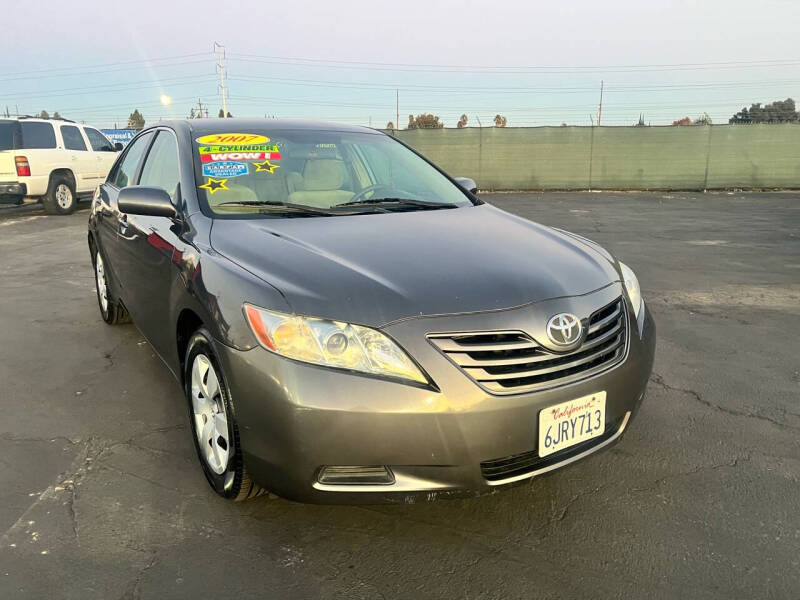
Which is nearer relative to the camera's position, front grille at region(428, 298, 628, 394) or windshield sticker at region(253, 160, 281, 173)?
front grille at region(428, 298, 628, 394)

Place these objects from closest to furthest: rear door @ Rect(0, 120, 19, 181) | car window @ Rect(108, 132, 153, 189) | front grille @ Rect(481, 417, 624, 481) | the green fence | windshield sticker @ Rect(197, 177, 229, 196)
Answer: front grille @ Rect(481, 417, 624, 481) < windshield sticker @ Rect(197, 177, 229, 196) < car window @ Rect(108, 132, 153, 189) < rear door @ Rect(0, 120, 19, 181) < the green fence

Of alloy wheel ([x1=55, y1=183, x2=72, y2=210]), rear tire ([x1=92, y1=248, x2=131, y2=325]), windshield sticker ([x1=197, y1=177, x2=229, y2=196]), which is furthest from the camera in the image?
alloy wheel ([x1=55, y1=183, x2=72, y2=210])

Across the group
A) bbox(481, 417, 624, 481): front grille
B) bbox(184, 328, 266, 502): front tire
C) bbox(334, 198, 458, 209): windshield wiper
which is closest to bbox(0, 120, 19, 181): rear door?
bbox(334, 198, 458, 209): windshield wiper

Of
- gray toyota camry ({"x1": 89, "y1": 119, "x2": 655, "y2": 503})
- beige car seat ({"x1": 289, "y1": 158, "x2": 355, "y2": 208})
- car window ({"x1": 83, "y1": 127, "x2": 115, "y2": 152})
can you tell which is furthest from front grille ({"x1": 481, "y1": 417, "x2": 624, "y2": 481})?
car window ({"x1": 83, "y1": 127, "x2": 115, "y2": 152})

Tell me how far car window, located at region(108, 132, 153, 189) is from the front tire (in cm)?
216

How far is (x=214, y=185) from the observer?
10.2 feet

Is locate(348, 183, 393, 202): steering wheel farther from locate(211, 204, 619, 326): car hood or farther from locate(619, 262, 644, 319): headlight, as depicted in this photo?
locate(619, 262, 644, 319): headlight

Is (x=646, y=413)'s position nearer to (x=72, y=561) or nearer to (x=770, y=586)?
(x=770, y=586)

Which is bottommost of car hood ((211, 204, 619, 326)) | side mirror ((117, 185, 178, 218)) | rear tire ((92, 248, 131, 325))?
rear tire ((92, 248, 131, 325))

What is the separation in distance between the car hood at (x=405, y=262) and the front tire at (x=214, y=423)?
0.42 metres

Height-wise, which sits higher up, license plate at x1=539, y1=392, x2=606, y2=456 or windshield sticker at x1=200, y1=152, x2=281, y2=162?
windshield sticker at x1=200, y1=152, x2=281, y2=162

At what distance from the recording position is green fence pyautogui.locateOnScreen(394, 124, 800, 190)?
63.8 feet

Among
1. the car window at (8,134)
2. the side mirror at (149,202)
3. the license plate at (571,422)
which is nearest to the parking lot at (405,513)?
the license plate at (571,422)

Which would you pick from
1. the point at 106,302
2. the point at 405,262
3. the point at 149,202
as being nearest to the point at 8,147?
the point at 106,302
